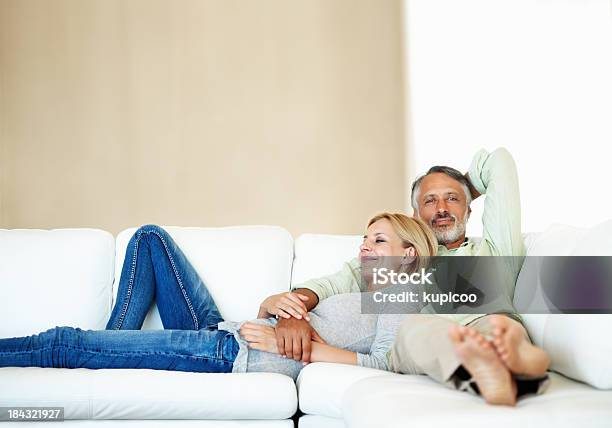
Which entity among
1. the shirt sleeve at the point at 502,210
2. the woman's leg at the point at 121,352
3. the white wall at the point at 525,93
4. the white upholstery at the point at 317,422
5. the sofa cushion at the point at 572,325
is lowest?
the white upholstery at the point at 317,422

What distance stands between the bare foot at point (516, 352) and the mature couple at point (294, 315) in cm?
30

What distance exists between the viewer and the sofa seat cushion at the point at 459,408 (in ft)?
4.18

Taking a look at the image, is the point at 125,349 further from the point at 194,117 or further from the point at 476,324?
the point at 194,117

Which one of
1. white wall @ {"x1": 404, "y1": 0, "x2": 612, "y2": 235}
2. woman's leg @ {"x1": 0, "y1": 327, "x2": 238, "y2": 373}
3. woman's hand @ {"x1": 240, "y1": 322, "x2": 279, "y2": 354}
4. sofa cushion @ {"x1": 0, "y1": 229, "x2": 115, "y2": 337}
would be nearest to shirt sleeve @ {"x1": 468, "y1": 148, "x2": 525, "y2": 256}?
woman's hand @ {"x1": 240, "y1": 322, "x2": 279, "y2": 354}

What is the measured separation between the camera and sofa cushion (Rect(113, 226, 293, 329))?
2.52 metres

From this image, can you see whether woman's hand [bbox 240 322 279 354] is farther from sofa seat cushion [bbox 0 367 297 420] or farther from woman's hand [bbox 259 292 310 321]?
sofa seat cushion [bbox 0 367 297 420]

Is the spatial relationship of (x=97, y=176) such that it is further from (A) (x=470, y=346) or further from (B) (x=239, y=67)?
(A) (x=470, y=346)

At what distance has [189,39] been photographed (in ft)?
15.4

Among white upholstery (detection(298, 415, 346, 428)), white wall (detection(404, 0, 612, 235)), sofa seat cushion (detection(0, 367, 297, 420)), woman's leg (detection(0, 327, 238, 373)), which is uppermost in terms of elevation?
white wall (detection(404, 0, 612, 235))

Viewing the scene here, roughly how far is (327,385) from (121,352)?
631mm

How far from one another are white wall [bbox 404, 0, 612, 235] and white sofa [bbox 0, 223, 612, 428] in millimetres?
1539

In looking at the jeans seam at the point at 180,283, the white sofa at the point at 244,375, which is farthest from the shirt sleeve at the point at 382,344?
the jeans seam at the point at 180,283

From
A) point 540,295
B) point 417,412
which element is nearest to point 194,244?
point 540,295
